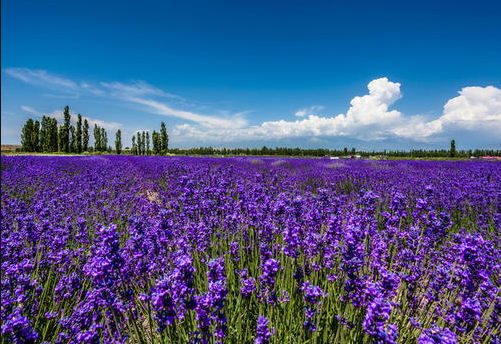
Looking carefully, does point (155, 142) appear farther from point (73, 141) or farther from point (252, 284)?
point (252, 284)

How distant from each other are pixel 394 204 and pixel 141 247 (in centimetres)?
278

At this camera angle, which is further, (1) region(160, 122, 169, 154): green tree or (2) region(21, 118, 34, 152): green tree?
(1) region(160, 122, 169, 154): green tree

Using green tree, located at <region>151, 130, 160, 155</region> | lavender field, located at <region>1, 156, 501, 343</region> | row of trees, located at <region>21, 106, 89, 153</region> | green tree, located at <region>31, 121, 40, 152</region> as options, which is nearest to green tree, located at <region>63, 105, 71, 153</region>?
row of trees, located at <region>21, 106, 89, 153</region>

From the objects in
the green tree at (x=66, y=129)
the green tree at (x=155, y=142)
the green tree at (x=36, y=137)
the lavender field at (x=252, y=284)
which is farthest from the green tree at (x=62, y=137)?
the lavender field at (x=252, y=284)

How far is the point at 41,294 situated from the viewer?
2080mm

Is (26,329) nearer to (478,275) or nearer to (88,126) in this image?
(478,275)

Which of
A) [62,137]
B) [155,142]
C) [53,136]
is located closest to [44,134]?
[53,136]

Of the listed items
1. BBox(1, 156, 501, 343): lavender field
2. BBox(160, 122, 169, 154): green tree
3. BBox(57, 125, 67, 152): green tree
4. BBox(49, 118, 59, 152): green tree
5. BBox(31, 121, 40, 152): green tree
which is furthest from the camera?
BBox(160, 122, 169, 154): green tree

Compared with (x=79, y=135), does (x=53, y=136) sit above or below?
below

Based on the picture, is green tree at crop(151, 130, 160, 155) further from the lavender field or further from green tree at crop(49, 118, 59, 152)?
the lavender field

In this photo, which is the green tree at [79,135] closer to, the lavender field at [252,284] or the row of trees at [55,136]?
the row of trees at [55,136]

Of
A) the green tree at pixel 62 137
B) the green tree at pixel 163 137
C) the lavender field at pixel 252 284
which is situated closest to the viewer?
the lavender field at pixel 252 284

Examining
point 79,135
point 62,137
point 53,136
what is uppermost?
point 79,135

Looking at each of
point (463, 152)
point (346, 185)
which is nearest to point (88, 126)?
point (346, 185)
